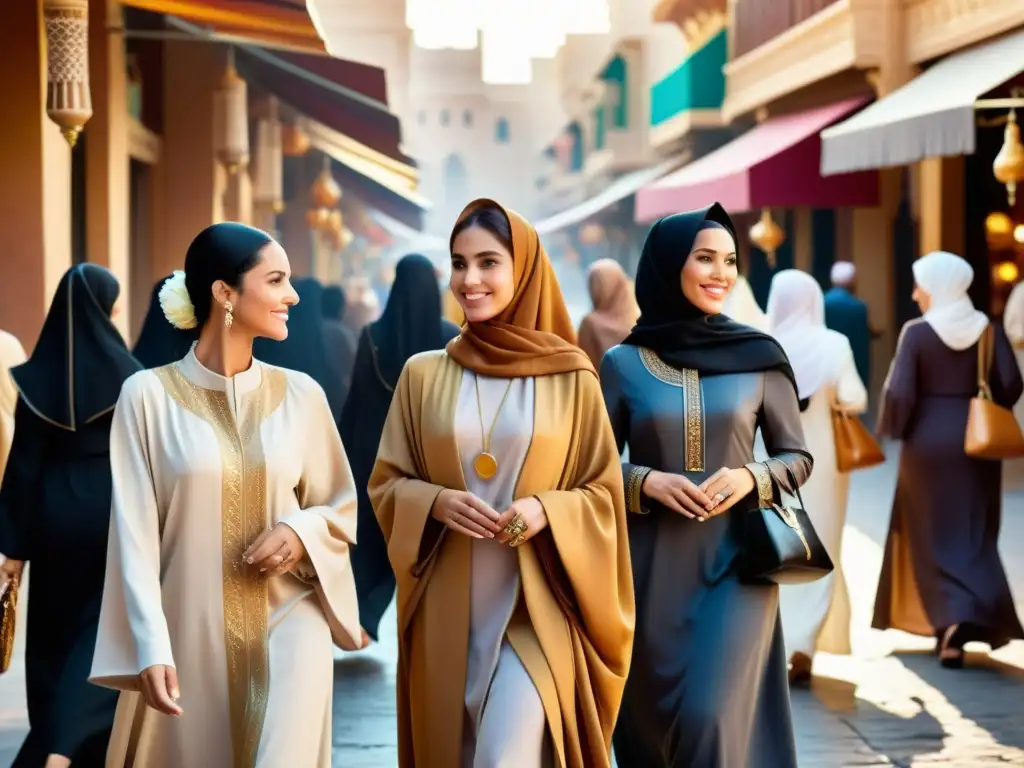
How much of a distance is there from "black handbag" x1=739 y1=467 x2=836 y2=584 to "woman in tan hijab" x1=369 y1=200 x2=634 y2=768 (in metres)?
0.54

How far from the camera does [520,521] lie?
4.22 m

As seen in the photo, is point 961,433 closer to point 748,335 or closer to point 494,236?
point 748,335

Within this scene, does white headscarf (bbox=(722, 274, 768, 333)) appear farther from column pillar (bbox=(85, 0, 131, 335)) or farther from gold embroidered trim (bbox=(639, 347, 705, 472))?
column pillar (bbox=(85, 0, 131, 335))

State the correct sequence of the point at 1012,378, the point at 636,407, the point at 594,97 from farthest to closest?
1. the point at 594,97
2. the point at 1012,378
3. the point at 636,407

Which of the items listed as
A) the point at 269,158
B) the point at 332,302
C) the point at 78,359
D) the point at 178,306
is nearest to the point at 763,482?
the point at 178,306

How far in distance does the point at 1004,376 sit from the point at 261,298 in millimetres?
4951

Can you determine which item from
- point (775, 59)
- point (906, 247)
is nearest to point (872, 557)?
point (906, 247)

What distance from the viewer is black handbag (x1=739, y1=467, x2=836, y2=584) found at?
484cm

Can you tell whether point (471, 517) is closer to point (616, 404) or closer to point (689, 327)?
point (616, 404)

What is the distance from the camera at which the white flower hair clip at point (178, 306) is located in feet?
14.3

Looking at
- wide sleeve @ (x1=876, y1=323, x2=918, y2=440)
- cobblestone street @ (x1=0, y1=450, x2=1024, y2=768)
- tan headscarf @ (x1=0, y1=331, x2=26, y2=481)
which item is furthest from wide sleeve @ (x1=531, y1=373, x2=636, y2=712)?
tan headscarf @ (x1=0, y1=331, x2=26, y2=481)

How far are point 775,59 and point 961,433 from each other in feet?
52.2

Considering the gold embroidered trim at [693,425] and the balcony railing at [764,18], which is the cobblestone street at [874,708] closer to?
the gold embroidered trim at [693,425]

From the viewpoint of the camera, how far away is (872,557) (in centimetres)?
1168
